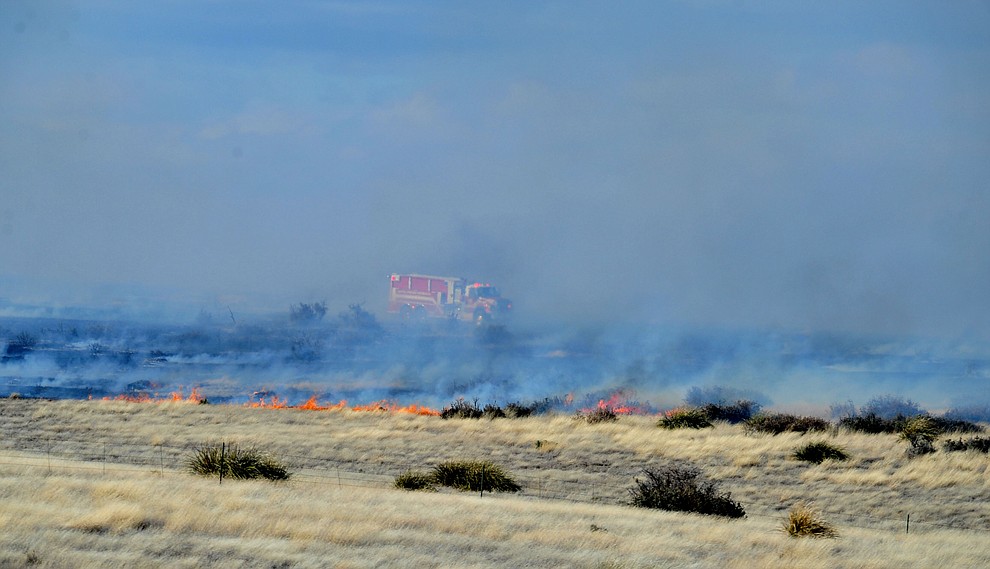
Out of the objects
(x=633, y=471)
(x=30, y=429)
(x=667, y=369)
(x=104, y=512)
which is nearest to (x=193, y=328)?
(x=667, y=369)

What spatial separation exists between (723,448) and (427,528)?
59.2 ft

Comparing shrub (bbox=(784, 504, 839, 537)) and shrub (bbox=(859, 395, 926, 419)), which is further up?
shrub (bbox=(859, 395, 926, 419))

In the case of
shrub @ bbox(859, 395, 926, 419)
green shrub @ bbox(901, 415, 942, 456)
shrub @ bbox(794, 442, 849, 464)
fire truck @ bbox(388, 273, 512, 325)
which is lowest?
shrub @ bbox(794, 442, 849, 464)

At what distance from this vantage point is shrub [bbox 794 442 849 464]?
3039cm

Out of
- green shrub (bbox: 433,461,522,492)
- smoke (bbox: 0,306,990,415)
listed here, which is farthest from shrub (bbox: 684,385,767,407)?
green shrub (bbox: 433,461,522,492)

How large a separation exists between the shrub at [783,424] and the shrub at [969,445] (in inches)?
212

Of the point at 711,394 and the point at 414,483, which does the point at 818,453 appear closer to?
the point at 414,483

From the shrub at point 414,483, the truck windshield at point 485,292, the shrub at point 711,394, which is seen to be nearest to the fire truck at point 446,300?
the truck windshield at point 485,292

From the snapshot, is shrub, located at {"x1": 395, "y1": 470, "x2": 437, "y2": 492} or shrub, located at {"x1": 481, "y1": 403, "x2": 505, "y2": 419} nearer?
shrub, located at {"x1": 395, "y1": 470, "x2": 437, "y2": 492}

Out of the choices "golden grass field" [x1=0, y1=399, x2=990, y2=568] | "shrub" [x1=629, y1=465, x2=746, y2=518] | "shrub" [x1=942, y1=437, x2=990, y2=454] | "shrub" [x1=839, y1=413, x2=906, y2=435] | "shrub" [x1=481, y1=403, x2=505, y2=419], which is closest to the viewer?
"golden grass field" [x1=0, y1=399, x2=990, y2=568]

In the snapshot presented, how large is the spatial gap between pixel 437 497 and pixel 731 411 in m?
24.2

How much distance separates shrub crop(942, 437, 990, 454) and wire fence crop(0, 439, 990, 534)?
25.5 feet

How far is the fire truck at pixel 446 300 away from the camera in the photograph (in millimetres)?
131750

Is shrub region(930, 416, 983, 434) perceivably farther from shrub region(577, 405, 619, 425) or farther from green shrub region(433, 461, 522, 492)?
green shrub region(433, 461, 522, 492)
